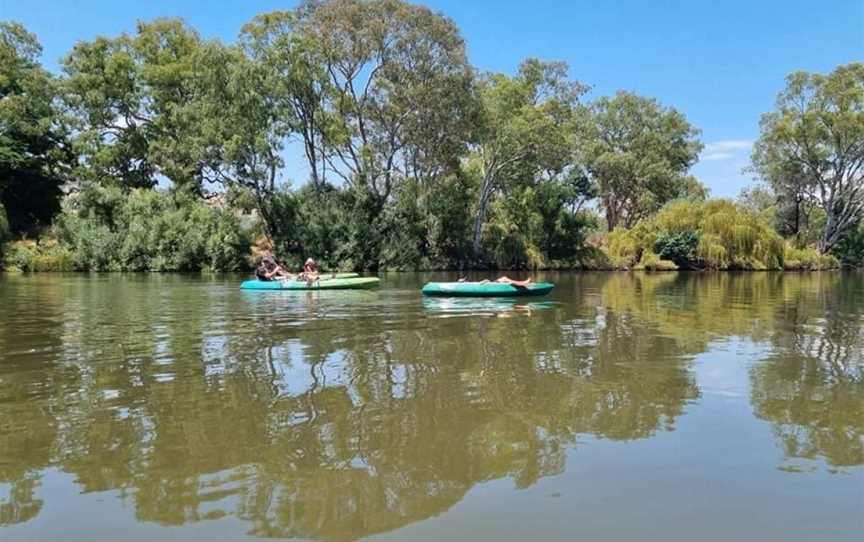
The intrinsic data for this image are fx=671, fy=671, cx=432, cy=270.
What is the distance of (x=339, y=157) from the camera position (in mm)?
36812

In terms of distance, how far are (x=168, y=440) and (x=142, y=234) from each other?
33.7 metres

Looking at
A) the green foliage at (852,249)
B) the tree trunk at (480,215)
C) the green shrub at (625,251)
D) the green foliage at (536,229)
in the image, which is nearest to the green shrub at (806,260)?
the green foliage at (852,249)

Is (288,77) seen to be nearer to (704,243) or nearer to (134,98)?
(134,98)

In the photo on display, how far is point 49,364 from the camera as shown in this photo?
28.3ft

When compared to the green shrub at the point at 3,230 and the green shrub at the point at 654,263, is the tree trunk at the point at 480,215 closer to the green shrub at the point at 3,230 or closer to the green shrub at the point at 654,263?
the green shrub at the point at 654,263

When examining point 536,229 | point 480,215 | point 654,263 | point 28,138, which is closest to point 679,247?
point 654,263

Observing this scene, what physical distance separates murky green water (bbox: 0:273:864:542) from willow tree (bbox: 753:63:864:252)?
117ft

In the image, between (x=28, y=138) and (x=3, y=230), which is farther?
(x=28, y=138)

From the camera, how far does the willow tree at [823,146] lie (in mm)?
40375

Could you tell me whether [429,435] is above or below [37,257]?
below

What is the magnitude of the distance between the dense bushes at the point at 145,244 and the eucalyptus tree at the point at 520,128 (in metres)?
14.2

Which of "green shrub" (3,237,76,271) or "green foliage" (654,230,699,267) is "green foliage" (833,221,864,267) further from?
"green shrub" (3,237,76,271)

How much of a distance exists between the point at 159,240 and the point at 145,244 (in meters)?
0.84

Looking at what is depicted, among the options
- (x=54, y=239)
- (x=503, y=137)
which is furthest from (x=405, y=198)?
(x=54, y=239)
